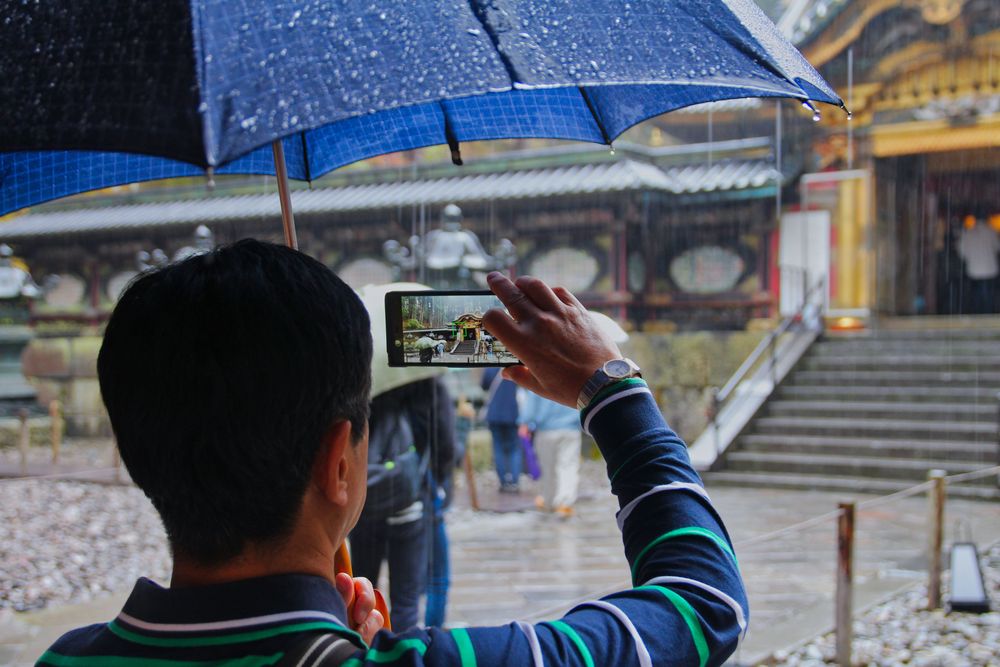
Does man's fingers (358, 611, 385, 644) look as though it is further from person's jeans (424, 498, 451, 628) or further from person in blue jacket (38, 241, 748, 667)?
person's jeans (424, 498, 451, 628)

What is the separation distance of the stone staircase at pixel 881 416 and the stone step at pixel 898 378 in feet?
0.04

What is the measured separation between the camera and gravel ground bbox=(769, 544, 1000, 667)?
435 cm

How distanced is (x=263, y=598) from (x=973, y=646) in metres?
4.60

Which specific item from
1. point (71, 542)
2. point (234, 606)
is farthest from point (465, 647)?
point (71, 542)

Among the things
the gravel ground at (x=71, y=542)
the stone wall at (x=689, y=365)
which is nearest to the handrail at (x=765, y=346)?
the stone wall at (x=689, y=365)

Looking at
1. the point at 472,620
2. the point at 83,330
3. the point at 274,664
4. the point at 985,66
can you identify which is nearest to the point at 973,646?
the point at 472,620

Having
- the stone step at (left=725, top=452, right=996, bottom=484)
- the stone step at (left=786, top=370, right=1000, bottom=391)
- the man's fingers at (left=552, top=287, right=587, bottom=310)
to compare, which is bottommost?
the stone step at (left=725, top=452, right=996, bottom=484)

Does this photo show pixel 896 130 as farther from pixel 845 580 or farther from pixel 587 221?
pixel 845 580

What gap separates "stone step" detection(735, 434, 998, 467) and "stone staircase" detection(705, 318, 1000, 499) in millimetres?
11

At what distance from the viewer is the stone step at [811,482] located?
9.91 meters

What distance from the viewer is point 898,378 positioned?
11.8 meters

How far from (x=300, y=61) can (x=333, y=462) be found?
0.40 metres

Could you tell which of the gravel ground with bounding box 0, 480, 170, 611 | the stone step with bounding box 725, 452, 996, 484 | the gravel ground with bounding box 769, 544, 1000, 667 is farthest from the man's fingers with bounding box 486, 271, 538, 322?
the stone step with bounding box 725, 452, 996, 484

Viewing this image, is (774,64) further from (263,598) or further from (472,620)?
(472,620)
